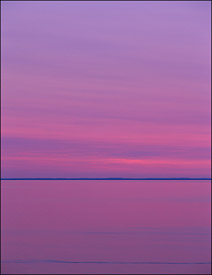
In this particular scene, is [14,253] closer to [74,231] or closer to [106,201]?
[74,231]

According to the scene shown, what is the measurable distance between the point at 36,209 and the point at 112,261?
118 inches

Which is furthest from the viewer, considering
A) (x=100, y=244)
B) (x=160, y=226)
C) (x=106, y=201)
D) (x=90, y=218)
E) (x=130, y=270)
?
(x=106, y=201)

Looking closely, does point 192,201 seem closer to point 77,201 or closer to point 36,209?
point 77,201

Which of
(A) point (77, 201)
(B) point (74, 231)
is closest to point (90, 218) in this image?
(B) point (74, 231)

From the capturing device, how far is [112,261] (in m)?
4.79

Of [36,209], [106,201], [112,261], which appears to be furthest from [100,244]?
[106,201]

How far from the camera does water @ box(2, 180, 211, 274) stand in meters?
4.65

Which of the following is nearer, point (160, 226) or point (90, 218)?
point (160, 226)

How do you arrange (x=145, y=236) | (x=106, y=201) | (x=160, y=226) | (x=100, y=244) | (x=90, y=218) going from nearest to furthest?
(x=100, y=244) → (x=145, y=236) → (x=160, y=226) → (x=90, y=218) → (x=106, y=201)

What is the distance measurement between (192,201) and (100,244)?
3730mm

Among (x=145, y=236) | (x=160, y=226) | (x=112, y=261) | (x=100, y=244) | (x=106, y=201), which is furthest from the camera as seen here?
(x=106, y=201)

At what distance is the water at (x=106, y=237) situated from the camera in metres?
4.65

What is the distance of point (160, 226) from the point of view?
632 centimetres

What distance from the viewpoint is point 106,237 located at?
566cm
